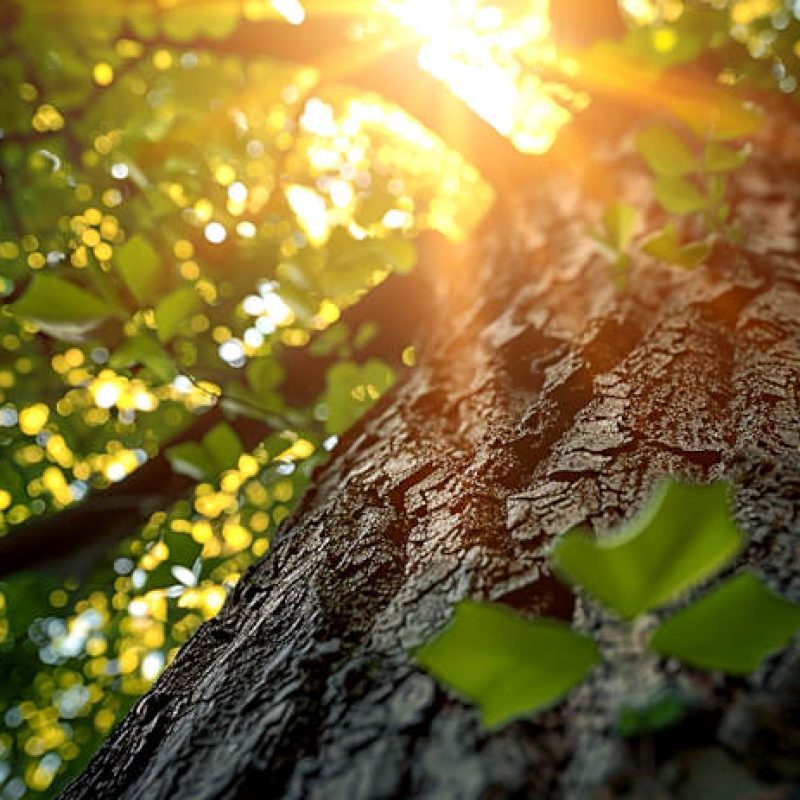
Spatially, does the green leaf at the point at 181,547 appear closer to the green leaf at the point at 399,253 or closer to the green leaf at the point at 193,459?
the green leaf at the point at 193,459

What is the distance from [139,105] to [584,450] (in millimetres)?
3084

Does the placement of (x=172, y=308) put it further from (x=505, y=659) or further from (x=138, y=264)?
→ (x=505, y=659)

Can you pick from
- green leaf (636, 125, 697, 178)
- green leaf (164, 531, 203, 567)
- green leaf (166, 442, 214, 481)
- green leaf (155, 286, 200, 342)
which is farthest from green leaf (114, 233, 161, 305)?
green leaf (636, 125, 697, 178)

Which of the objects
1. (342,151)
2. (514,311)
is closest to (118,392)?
(342,151)

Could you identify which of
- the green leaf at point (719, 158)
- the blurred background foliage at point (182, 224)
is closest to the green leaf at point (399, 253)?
the blurred background foliage at point (182, 224)

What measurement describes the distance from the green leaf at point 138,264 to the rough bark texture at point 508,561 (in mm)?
384

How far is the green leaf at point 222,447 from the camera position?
4.74ft

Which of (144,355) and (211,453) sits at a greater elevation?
(144,355)

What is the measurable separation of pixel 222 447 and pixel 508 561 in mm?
928

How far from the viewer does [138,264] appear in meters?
1.04

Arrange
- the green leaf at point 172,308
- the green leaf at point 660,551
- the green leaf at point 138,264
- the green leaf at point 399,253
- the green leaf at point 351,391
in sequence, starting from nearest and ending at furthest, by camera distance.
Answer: the green leaf at point 660,551 → the green leaf at point 138,264 → the green leaf at point 172,308 → the green leaf at point 351,391 → the green leaf at point 399,253

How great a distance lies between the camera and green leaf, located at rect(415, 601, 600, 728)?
341 mm

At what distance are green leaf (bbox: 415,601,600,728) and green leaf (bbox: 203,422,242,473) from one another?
1.14m

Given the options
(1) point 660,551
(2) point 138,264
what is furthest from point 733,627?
(2) point 138,264
